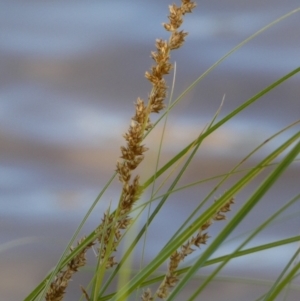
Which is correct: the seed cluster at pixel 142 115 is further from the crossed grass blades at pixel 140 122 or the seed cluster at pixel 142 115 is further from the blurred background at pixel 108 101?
the blurred background at pixel 108 101

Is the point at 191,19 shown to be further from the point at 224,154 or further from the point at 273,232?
the point at 273,232

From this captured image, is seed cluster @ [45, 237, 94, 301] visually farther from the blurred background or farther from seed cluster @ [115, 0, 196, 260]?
the blurred background

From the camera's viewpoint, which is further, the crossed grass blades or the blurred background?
the blurred background

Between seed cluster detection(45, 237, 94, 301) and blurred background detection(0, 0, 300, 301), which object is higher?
blurred background detection(0, 0, 300, 301)

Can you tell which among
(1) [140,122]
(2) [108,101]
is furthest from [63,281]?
(2) [108,101]

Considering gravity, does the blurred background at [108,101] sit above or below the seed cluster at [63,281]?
above

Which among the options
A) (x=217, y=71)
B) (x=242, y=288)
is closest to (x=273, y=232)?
(x=242, y=288)

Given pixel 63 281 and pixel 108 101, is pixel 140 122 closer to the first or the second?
pixel 63 281

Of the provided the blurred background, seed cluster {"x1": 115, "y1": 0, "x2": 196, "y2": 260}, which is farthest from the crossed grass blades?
the blurred background

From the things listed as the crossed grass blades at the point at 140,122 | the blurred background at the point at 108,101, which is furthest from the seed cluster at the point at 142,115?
the blurred background at the point at 108,101
